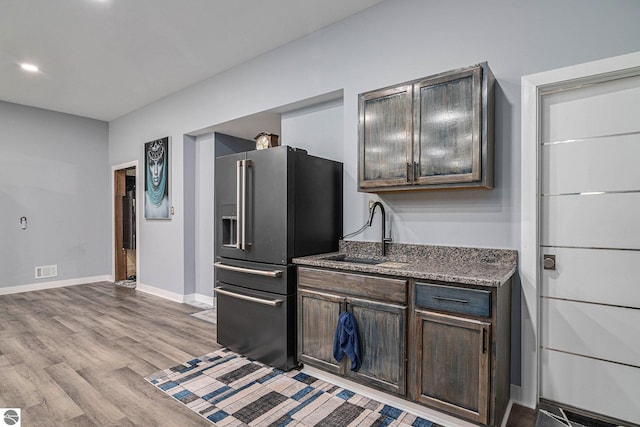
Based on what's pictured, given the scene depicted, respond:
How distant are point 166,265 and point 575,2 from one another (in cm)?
522

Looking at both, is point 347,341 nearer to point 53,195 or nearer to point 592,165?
point 592,165

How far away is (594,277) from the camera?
6.73 ft

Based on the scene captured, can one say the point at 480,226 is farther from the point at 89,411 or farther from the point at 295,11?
the point at 89,411

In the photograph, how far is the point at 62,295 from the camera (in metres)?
5.04

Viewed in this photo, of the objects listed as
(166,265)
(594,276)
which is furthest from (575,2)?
(166,265)

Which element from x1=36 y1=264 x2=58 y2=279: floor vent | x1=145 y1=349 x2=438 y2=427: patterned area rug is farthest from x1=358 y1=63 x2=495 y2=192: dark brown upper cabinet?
x1=36 y1=264 x2=58 y2=279: floor vent

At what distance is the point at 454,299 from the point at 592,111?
4.74ft

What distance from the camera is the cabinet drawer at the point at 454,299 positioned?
1749 millimetres

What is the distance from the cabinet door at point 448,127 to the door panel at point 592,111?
531mm

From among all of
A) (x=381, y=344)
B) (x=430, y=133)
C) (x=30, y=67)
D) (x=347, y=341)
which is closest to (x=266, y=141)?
(x=430, y=133)

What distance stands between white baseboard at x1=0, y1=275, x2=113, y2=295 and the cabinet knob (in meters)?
6.64

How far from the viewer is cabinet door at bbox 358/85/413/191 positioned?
2.32 meters

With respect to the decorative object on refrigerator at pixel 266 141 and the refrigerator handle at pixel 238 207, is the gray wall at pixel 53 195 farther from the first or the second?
the refrigerator handle at pixel 238 207

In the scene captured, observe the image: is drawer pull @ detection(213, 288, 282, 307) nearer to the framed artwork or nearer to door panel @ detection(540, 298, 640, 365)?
door panel @ detection(540, 298, 640, 365)
